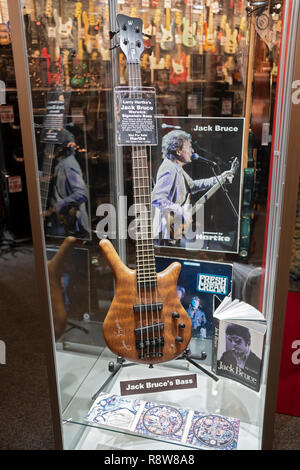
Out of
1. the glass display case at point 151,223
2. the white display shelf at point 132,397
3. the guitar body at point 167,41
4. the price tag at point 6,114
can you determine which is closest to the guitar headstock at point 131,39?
the glass display case at point 151,223

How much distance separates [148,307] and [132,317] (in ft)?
0.22

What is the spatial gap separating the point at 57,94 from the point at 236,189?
770mm

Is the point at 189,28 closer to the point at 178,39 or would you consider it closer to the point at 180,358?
the point at 178,39

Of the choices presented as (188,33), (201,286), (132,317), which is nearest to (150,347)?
(132,317)

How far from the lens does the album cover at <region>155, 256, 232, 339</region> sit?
1720 mm

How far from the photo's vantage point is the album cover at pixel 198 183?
63.0 inches

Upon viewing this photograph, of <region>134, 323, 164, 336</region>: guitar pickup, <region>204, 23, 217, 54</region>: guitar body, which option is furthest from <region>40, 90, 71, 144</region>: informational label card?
<region>204, 23, 217, 54</region>: guitar body

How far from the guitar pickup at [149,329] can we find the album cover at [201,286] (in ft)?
1.08

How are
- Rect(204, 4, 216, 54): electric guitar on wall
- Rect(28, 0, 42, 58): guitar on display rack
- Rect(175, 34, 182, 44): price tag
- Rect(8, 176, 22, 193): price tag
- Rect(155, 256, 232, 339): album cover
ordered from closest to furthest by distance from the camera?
Rect(28, 0, 42, 58): guitar on display rack < Rect(155, 256, 232, 339): album cover < Rect(204, 4, 216, 54): electric guitar on wall < Rect(175, 34, 182, 44): price tag < Rect(8, 176, 22, 193): price tag

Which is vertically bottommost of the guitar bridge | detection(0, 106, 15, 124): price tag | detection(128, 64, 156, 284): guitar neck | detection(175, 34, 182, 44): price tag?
the guitar bridge

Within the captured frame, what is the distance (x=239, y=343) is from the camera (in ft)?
4.74

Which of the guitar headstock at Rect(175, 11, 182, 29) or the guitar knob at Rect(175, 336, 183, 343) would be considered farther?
the guitar headstock at Rect(175, 11, 182, 29)

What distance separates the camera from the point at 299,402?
189cm

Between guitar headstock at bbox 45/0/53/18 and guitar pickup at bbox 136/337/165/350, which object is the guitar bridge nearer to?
guitar pickup at bbox 136/337/165/350
